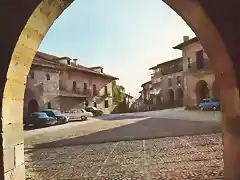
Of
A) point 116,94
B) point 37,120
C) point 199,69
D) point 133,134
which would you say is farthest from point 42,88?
point 116,94

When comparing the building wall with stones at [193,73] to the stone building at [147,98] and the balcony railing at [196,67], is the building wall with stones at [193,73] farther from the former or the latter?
the stone building at [147,98]

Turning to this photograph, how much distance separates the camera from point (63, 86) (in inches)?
1298

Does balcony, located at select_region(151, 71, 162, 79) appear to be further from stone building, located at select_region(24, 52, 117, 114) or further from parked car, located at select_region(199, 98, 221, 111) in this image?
parked car, located at select_region(199, 98, 221, 111)

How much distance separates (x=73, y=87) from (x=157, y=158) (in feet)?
99.5

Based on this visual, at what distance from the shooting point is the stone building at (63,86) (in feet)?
93.0

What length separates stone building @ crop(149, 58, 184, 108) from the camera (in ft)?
136

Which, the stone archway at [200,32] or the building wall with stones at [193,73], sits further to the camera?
the building wall with stones at [193,73]

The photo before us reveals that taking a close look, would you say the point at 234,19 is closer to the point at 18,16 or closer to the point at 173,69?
the point at 18,16

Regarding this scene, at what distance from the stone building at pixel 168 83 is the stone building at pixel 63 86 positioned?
9485 millimetres

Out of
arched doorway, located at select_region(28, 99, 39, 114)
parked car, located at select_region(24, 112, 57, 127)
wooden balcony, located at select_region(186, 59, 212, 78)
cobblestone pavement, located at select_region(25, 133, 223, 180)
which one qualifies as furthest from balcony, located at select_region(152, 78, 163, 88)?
cobblestone pavement, located at select_region(25, 133, 223, 180)

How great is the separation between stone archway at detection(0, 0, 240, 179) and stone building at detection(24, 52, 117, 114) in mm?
25859

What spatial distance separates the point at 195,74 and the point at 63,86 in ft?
56.5

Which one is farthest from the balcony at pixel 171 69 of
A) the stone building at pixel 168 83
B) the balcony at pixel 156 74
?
the balcony at pixel 156 74

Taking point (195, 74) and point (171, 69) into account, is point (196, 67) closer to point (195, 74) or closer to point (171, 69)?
point (195, 74)
